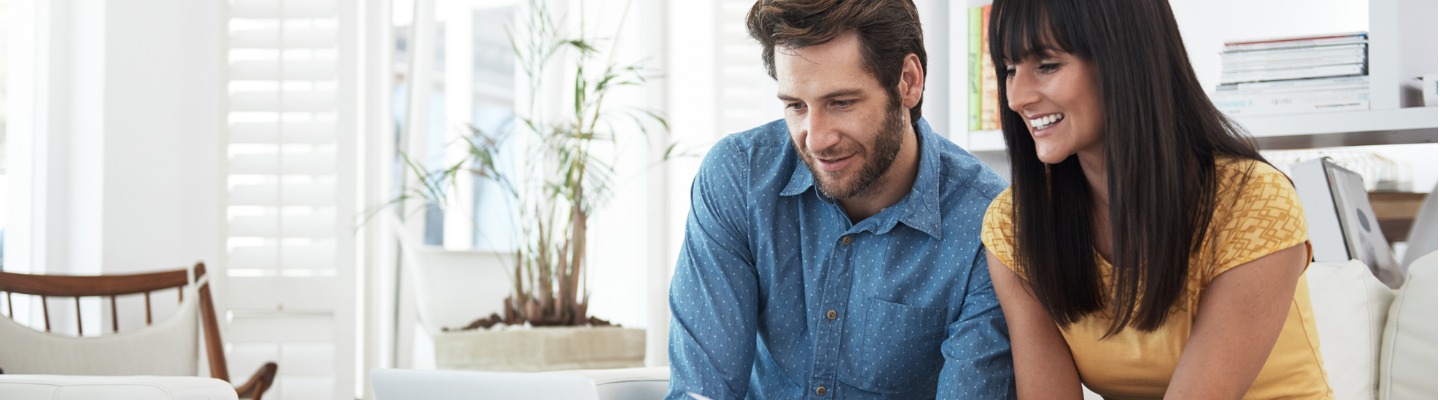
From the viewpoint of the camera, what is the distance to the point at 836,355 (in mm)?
1710

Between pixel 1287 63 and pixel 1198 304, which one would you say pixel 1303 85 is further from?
pixel 1198 304

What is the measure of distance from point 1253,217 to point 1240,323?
0.39ft

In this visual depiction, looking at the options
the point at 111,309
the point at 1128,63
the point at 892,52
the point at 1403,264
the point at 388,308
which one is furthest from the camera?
the point at 388,308

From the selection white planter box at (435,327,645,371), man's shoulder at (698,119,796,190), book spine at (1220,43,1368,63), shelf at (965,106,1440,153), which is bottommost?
white planter box at (435,327,645,371)

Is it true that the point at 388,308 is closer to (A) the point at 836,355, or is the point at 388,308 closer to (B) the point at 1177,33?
(A) the point at 836,355

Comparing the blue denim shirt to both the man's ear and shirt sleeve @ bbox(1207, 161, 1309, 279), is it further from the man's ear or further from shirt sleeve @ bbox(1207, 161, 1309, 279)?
shirt sleeve @ bbox(1207, 161, 1309, 279)

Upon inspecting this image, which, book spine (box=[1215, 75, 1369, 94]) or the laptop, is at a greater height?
book spine (box=[1215, 75, 1369, 94])

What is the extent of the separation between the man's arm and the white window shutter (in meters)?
2.07

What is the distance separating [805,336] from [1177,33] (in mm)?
688

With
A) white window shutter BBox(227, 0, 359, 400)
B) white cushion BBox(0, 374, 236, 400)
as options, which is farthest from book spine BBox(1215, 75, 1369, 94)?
white window shutter BBox(227, 0, 359, 400)

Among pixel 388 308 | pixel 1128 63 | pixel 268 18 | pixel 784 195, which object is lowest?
pixel 388 308

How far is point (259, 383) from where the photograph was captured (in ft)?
9.62

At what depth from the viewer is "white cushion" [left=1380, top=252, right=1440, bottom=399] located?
1.77m

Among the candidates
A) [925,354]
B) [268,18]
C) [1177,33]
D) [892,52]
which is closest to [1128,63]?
[1177,33]
